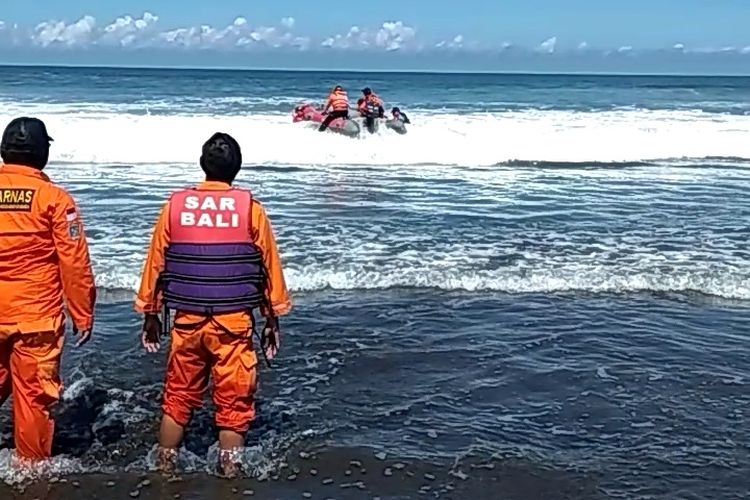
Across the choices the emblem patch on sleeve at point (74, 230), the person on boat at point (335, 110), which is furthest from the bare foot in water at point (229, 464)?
the person on boat at point (335, 110)

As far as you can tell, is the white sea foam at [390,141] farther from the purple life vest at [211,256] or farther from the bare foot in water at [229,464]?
the purple life vest at [211,256]

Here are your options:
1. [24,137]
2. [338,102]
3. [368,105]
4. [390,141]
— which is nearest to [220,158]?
[24,137]

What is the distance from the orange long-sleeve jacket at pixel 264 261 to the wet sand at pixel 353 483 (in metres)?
0.79

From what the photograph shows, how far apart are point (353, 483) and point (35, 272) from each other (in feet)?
5.83

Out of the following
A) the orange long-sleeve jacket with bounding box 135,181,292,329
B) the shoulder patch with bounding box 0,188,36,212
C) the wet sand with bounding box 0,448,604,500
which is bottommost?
the wet sand with bounding box 0,448,604,500

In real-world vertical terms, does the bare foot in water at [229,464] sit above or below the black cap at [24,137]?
below

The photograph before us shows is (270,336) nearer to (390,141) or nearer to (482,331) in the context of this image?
(482,331)

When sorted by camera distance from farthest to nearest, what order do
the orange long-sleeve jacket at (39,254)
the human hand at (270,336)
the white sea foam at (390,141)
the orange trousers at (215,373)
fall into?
the white sea foam at (390,141)
the human hand at (270,336)
the orange trousers at (215,373)
the orange long-sleeve jacket at (39,254)

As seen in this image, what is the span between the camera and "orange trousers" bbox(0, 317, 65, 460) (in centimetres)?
435

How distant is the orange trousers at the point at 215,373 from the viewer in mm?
4461

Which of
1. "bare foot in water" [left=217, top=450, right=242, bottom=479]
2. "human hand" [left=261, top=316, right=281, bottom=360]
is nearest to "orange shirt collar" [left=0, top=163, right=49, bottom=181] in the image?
"human hand" [left=261, top=316, right=281, bottom=360]

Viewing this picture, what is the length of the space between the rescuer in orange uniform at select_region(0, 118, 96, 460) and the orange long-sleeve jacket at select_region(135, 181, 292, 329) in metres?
0.25

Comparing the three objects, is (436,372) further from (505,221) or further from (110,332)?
(505,221)

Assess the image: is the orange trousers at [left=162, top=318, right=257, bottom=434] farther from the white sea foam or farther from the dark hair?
the white sea foam
